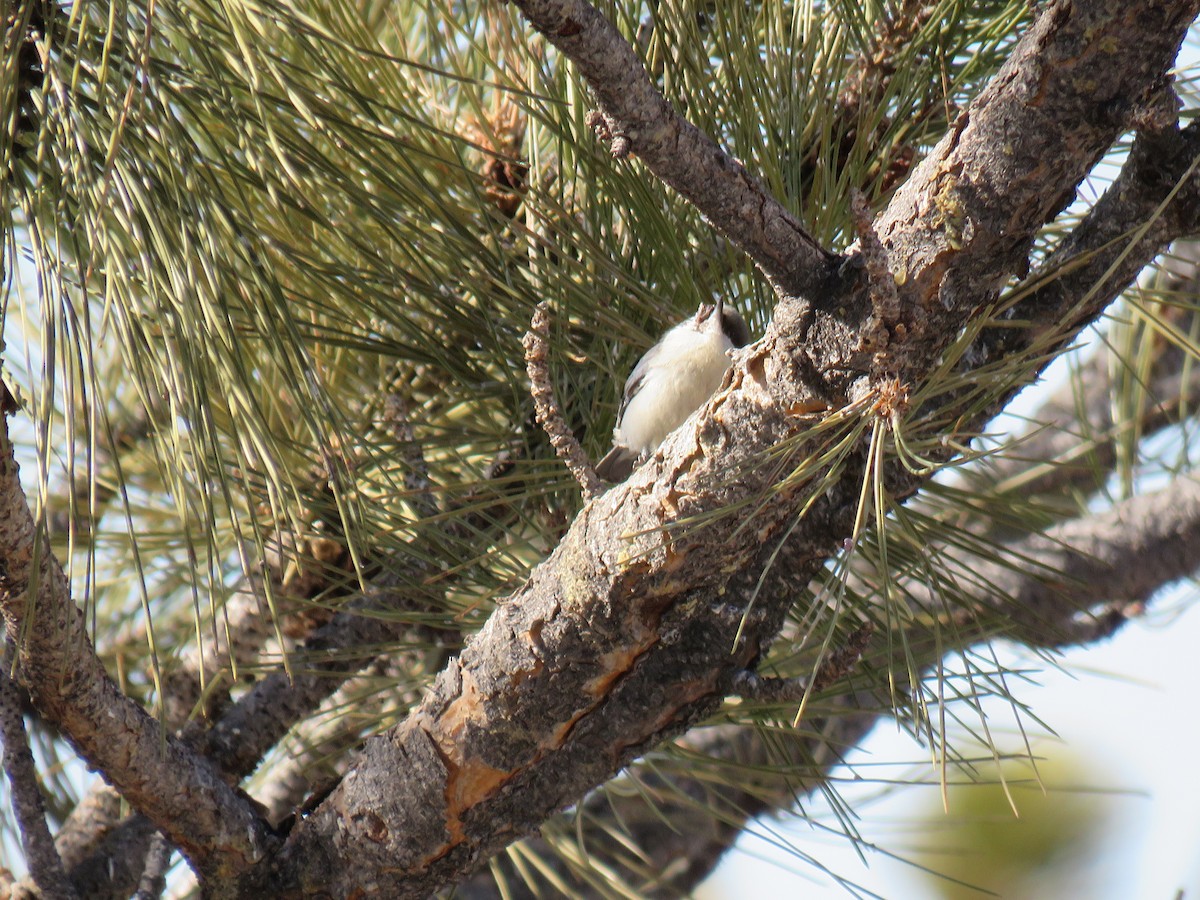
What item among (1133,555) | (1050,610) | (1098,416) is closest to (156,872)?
(1050,610)

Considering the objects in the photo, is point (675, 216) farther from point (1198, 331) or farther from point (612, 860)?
point (612, 860)

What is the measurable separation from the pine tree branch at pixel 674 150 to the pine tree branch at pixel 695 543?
0.01 m

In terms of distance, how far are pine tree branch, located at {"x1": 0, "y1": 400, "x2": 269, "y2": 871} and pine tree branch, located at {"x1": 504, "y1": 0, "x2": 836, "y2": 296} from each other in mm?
491

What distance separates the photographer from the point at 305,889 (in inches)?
42.0

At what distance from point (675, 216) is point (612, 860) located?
5.08ft

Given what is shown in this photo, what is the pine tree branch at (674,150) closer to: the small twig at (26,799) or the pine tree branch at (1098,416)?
the small twig at (26,799)

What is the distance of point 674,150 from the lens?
74cm

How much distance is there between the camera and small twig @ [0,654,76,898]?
997 millimetres

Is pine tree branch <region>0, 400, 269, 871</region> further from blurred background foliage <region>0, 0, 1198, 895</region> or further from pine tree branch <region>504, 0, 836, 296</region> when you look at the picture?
pine tree branch <region>504, 0, 836, 296</region>

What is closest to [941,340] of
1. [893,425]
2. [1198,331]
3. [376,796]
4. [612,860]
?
[893,425]

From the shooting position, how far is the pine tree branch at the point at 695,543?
0.76 metres

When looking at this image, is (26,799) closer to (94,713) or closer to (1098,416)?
(94,713)

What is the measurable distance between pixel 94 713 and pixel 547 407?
46 centimetres

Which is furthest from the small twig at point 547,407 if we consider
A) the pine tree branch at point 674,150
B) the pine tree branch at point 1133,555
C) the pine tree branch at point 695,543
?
the pine tree branch at point 1133,555
